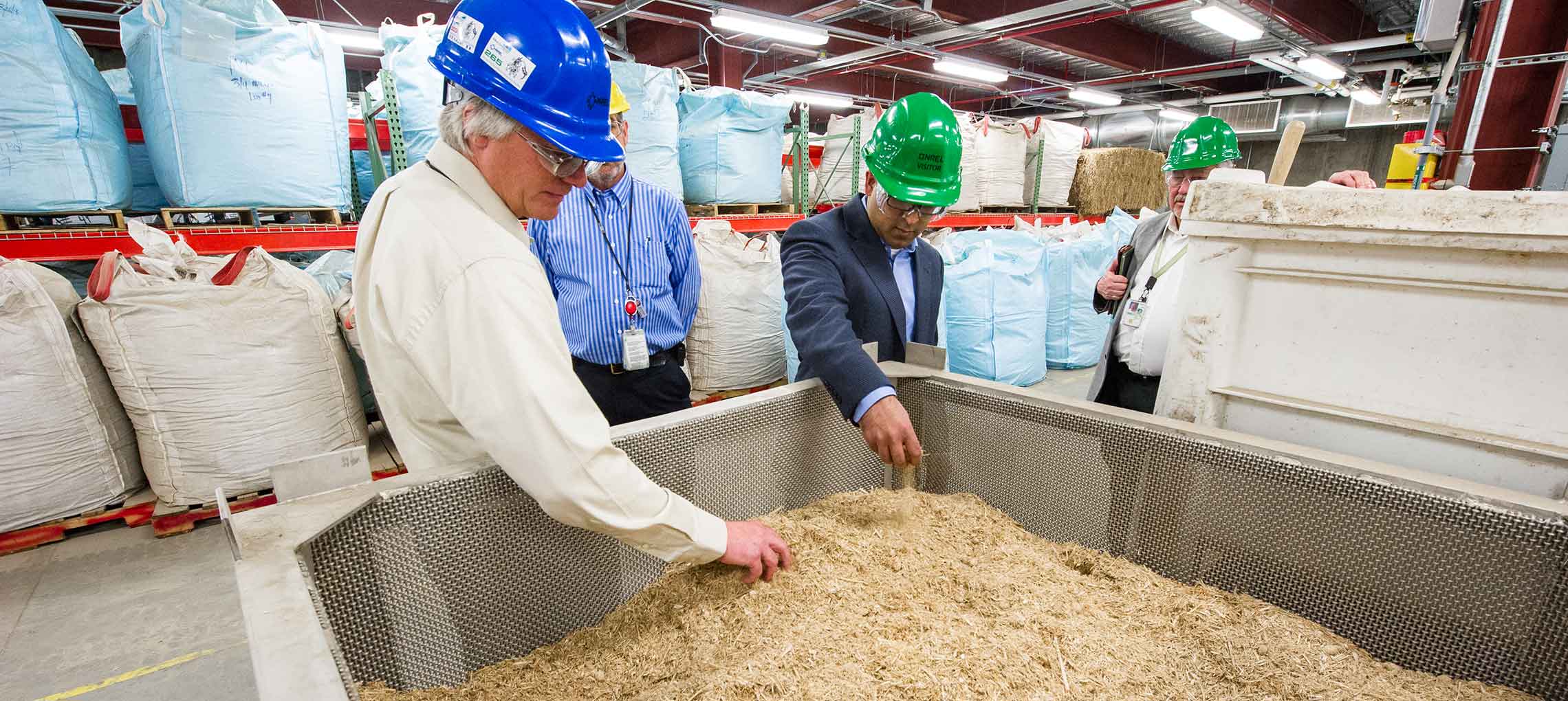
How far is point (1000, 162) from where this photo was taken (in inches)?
219

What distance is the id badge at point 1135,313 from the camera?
5.68ft

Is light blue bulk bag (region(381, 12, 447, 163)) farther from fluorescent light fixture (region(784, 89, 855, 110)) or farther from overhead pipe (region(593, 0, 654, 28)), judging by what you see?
fluorescent light fixture (region(784, 89, 855, 110))

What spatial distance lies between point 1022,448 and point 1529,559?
59cm

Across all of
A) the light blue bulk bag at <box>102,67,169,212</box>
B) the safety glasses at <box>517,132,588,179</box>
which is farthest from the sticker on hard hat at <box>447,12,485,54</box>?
the light blue bulk bag at <box>102,67,169,212</box>

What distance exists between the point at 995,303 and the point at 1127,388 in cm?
226

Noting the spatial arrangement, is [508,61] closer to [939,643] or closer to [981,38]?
[939,643]

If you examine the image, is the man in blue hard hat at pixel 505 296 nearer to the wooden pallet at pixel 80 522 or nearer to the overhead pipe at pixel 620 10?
the wooden pallet at pixel 80 522

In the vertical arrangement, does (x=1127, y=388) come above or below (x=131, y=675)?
above

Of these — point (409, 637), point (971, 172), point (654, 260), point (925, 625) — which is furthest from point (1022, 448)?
point (971, 172)

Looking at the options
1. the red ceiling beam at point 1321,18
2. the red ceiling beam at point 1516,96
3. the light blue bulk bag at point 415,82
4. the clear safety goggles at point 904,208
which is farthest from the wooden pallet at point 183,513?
the red ceiling beam at point 1321,18

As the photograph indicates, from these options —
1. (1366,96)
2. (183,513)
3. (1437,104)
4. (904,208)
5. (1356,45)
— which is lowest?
(183,513)

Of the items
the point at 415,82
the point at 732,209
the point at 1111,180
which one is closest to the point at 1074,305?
the point at 1111,180

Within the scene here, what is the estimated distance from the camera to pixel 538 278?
0.79 meters

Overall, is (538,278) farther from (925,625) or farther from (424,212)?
(925,625)
